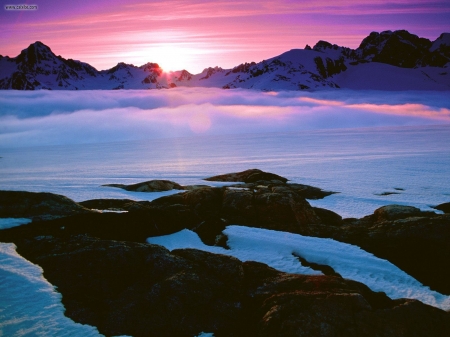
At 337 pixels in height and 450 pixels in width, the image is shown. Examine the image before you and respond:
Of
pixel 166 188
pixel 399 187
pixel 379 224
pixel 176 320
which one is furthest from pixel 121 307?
pixel 399 187

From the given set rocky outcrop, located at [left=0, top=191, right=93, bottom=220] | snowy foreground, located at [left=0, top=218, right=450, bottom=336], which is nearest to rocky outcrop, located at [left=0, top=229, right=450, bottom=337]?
snowy foreground, located at [left=0, top=218, right=450, bottom=336]

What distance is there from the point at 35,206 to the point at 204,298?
743cm

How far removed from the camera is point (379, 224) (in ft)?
43.3

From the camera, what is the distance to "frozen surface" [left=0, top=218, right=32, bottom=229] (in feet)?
34.8

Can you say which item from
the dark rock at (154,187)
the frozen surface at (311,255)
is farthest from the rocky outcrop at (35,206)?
the dark rock at (154,187)

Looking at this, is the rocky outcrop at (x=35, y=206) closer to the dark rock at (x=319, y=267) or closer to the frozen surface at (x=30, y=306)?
the frozen surface at (x=30, y=306)

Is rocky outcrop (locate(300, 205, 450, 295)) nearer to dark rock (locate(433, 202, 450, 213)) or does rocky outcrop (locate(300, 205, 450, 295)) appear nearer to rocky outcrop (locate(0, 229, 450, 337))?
rocky outcrop (locate(0, 229, 450, 337))

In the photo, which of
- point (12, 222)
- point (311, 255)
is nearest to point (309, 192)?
point (311, 255)

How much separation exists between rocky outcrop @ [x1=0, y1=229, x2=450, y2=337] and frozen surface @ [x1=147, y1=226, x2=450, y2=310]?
1868 millimetres

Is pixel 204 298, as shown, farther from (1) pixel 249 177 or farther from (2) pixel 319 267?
(1) pixel 249 177

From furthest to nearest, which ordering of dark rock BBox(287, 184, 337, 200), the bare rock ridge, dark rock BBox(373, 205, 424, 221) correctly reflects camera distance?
dark rock BBox(287, 184, 337, 200)
dark rock BBox(373, 205, 424, 221)
the bare rock ridge

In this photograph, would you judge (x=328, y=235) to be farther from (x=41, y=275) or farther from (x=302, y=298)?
(x=41, y=275)

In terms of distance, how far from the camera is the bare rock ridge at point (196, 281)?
21.4 ft

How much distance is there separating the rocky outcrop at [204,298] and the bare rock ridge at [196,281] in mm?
20
